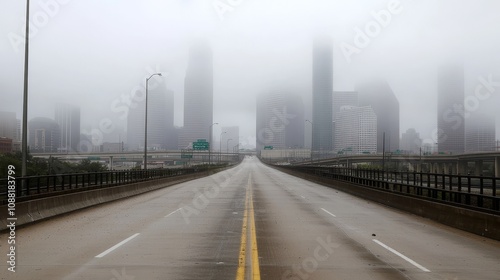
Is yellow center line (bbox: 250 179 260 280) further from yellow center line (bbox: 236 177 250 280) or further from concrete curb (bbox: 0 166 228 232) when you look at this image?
concrete curb (bbox: 0 166 228 232)

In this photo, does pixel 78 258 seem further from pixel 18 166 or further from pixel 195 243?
pixel 18 166

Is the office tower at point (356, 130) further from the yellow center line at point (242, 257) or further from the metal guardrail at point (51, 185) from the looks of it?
the yellow center line at point (242, 257)

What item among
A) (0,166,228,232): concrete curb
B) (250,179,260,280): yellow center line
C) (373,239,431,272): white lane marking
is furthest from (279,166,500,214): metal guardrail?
(0,166,228,232): concrete curb

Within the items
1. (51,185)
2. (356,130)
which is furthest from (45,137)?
(356,130)

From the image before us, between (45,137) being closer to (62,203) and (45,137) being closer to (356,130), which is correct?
(62,203)

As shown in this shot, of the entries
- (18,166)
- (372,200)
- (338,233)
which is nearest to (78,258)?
(338,233)

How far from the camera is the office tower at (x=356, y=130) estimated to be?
118 meters

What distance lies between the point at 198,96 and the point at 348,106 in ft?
131

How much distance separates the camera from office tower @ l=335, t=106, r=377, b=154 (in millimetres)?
117875

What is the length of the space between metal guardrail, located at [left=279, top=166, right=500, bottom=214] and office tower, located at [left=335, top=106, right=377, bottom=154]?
7145 cm

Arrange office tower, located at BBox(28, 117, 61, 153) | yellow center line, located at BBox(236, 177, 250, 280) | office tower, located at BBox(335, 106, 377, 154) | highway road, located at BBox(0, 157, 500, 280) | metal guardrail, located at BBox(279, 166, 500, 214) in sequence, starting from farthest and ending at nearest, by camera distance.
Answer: office tower, located at BBox(335, 106, 377, 154) < office tower, located at BBox(28, 117, 61, 153) < metal guardrail, located at BBox(279, 166, 500, 214) < highway road, located at BBox(0, 157, 500, 280) < yellow center line, located at BBox(236, 177, 250, 280)

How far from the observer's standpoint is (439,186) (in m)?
21.7

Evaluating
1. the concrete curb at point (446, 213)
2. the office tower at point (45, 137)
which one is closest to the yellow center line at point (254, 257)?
the concrete curb at point (446, 213)

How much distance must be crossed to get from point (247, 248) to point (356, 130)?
121 m
